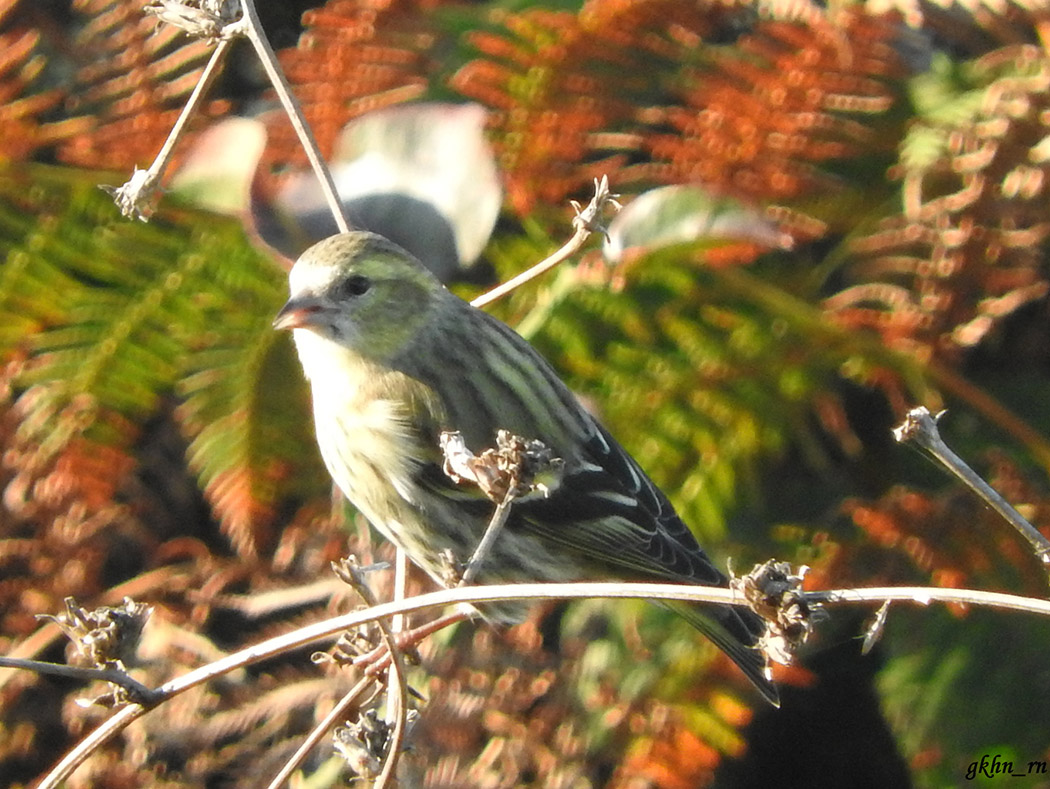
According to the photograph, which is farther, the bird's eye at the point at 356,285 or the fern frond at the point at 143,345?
the fern frond at the point at 143,345

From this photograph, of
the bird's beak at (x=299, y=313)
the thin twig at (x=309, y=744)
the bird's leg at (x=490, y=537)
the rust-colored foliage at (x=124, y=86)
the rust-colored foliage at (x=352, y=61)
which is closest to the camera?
the bird's leg at (x=490, y=537)

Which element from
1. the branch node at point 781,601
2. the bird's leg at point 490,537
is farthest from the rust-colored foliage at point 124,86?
the branch node at point 781,601

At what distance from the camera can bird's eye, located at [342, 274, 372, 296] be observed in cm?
222

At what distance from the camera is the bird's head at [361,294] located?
2.15m

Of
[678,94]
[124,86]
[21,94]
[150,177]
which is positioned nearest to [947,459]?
[150,177]

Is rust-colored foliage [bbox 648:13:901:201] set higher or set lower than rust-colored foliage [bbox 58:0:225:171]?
lower

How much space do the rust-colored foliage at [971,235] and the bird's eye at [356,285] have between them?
953 millimetres

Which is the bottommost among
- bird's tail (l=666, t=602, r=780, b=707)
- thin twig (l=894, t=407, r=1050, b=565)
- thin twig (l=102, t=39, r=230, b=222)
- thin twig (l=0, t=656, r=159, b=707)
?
bird's tail (l=666, t=602, r=780, b=707)

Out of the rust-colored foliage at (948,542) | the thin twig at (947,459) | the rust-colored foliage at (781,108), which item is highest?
the thin twig at (947,459)

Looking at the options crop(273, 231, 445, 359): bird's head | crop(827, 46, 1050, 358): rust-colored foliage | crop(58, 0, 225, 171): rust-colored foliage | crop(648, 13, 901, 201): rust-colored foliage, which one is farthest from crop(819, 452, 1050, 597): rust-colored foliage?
crop(58, 0, 225, 171): rust-colored foliage

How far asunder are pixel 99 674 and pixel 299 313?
1.06 metres

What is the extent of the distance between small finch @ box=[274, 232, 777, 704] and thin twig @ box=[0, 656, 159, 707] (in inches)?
40.4

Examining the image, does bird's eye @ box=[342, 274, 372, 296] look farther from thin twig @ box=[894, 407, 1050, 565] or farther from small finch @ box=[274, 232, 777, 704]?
thin twig @ box=[894, 407, 1050, 565]

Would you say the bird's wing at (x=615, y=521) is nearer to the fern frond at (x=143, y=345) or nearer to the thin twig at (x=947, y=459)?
the fern frond at (x=143, y=345)
